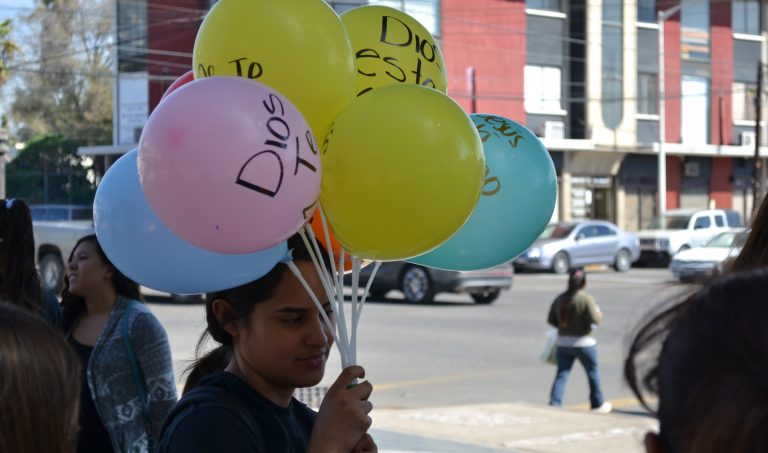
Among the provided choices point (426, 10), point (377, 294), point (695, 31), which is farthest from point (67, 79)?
point (377, 294)

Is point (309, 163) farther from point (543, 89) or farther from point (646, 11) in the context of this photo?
point (646, 11)

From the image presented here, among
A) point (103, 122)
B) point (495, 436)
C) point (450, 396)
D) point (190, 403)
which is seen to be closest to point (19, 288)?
point (190, 403)

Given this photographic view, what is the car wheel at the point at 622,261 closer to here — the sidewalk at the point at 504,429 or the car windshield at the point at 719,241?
the car windshield at the point at 719,241

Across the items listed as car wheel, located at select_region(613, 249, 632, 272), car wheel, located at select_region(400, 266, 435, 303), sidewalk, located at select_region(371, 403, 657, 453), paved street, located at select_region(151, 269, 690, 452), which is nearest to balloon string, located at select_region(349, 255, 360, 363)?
paved street, located at select_region(151, 269, 690, 452)

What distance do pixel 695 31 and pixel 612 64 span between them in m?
4.70

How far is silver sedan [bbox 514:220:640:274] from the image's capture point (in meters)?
28.3

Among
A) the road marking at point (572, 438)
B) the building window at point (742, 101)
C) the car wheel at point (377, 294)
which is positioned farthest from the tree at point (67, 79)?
the road marking at point (572, 438)

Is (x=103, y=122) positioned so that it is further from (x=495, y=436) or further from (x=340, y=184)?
(x=340, y=184)

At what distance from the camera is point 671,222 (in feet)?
107

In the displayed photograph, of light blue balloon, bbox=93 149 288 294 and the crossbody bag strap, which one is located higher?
light blue balloon, bbox=93 149 288 294

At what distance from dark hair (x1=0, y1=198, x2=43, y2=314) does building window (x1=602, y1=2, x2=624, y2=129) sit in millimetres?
34766

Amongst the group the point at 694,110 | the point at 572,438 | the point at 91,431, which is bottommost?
the point at 572,438

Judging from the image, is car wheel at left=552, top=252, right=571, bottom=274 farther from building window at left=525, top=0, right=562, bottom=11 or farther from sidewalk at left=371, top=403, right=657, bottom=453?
sidewalk at left=371, top=403, right=657, bottom=453

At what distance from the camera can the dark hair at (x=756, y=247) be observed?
95.3 inches
